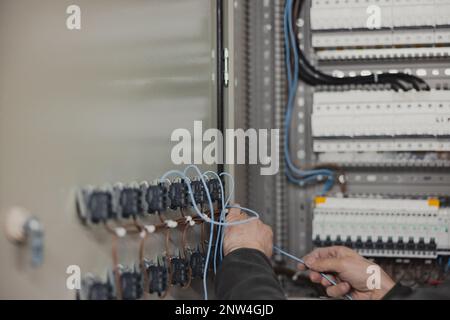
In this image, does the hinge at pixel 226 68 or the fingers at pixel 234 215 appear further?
the hinge at pixel 226 68

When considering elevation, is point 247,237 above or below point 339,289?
above

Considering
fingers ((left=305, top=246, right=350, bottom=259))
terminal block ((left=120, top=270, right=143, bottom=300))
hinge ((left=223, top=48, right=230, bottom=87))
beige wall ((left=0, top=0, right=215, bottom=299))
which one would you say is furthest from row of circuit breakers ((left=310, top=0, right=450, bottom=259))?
terminal block ((left=120, top=270, right=143, bottom=300))

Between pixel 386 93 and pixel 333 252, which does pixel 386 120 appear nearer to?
pixel 386 93

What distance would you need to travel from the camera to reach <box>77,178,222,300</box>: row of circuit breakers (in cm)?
93

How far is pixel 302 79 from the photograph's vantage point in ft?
6.20

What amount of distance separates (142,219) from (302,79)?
1016mm

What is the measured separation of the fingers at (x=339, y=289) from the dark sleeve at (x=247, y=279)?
396 mm

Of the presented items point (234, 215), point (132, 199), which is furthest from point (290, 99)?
point (132, 199)

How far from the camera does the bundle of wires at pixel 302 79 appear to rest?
1810 mm

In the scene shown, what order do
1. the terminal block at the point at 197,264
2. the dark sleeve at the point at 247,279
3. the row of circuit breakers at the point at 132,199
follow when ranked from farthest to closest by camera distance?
the terminal block at the point at 197,264, the dark sleeve at the point at 247,279, the row of circuit breakers at the point at 132,199

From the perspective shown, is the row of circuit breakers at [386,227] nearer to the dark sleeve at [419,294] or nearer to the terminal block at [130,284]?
the dark sleeve at [419,294]

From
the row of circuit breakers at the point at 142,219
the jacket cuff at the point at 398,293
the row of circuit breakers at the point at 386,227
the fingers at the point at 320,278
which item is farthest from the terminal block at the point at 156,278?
the row of circuit breakers at the point at 386,227

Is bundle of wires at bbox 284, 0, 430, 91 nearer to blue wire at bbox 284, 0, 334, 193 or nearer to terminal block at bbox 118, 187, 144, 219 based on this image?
blue wire at bbox 284, 0, 334, 193

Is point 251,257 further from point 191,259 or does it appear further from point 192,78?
point 192,78
